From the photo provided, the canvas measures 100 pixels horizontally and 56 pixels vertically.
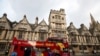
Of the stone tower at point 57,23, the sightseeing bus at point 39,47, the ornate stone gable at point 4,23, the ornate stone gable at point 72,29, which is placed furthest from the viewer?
the ornate stone gable at point 72,29

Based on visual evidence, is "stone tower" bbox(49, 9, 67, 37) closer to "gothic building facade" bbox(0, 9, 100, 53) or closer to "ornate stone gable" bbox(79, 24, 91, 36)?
"gothic building facade" bbox(0, 9, 100, 53)

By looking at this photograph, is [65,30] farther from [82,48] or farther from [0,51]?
[0,51]

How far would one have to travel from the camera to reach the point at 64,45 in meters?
18.5

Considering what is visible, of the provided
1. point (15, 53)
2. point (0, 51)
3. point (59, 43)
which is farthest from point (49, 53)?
point (0, 51)

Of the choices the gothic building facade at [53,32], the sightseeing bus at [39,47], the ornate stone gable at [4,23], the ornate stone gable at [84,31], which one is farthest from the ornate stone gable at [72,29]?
the sightseeing bus at [39,47]

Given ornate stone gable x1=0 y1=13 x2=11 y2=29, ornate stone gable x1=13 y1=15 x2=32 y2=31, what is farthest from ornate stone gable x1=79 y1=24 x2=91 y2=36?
ornate stone gable x1=0 y1=13 x2=11 y2=29

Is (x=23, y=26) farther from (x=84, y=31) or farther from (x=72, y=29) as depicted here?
(x=84, y=31)

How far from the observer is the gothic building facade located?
31.0 meters

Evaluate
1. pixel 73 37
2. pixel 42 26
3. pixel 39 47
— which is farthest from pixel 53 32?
pixel 39 47

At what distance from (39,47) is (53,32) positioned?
604 inches

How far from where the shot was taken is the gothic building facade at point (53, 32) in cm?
3097

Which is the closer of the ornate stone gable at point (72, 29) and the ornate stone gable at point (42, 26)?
the ornate stone gable at point (42, 26)

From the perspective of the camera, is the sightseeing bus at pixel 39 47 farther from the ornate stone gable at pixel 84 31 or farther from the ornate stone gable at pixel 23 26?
the ornate stone gable at pixel 84 31

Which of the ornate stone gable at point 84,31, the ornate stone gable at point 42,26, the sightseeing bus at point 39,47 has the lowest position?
the sightseeing bus at point 39,47
